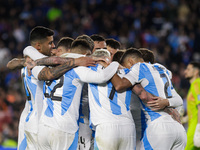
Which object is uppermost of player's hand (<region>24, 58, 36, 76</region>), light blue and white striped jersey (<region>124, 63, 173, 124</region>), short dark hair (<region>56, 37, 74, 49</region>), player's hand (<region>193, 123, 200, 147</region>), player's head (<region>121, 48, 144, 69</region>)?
short dark hair (<region>56, 37, 74, 49</region>)

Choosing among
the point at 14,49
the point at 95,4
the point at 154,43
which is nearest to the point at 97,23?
the point at 95,4

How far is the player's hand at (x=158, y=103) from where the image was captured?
5.53m

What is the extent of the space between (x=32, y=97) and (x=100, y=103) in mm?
1353

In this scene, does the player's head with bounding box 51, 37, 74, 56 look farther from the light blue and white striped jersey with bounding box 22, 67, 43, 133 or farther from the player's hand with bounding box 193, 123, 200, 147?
the player's hand with bounding box 193, 123, 200, 147

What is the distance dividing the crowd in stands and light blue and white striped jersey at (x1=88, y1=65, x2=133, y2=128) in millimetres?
8042

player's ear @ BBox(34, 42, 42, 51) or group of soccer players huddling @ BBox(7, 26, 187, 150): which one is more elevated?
player's ear @ BBox(34, 42, 42, 51)

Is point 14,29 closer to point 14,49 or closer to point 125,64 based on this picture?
point 14,49

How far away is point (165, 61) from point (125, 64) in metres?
7.69

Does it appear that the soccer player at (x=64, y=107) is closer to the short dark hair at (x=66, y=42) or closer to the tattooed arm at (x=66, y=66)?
the tattooed arm at (x=66, y=66)

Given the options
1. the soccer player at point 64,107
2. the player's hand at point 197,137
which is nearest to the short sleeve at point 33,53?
the soccer player at point 64,107

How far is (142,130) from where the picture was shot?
5812 millimetres

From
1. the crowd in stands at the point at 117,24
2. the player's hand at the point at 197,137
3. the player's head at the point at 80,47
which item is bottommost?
the player's hand at the point at 197,137

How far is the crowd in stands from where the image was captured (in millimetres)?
14133

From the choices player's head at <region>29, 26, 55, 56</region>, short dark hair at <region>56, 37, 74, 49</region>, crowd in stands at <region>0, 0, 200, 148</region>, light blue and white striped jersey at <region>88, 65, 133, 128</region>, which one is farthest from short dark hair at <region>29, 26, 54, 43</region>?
crowd in stands at <region>0, 0, 200, 148</region>
